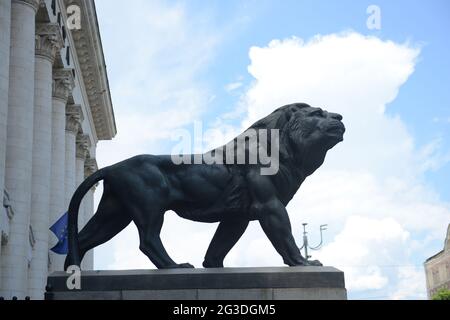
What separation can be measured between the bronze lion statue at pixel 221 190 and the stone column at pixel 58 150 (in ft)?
89.9

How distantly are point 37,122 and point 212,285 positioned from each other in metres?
25.2

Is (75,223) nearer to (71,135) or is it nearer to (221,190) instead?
(221,190)

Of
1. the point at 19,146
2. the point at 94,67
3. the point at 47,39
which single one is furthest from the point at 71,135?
the point at 19,146

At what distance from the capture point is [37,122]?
35.6 metres

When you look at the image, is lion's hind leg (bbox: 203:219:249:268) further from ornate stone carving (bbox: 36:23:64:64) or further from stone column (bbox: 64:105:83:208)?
stone column (bbox: 64:105:83:208)

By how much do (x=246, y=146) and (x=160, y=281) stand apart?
115 inches

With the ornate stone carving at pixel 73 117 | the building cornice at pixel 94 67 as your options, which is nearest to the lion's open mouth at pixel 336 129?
the building cornice at pixel 94 67

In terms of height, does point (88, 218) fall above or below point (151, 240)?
above

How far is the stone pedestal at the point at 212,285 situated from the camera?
39.7 ft

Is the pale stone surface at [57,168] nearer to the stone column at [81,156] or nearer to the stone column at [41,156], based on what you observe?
the stone column at [41,156]

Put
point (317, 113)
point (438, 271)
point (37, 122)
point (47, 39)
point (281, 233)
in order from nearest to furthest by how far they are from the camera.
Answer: point (281, 233)
point (317, 113)
point (37, 122)
point (47, 39)
point (438, 271)

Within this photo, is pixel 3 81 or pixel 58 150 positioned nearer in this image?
pixel 3 81

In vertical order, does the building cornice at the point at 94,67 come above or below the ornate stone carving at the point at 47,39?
above

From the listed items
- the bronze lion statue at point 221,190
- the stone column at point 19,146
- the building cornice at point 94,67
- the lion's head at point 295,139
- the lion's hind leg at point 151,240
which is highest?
the building cornice at point 94,67
